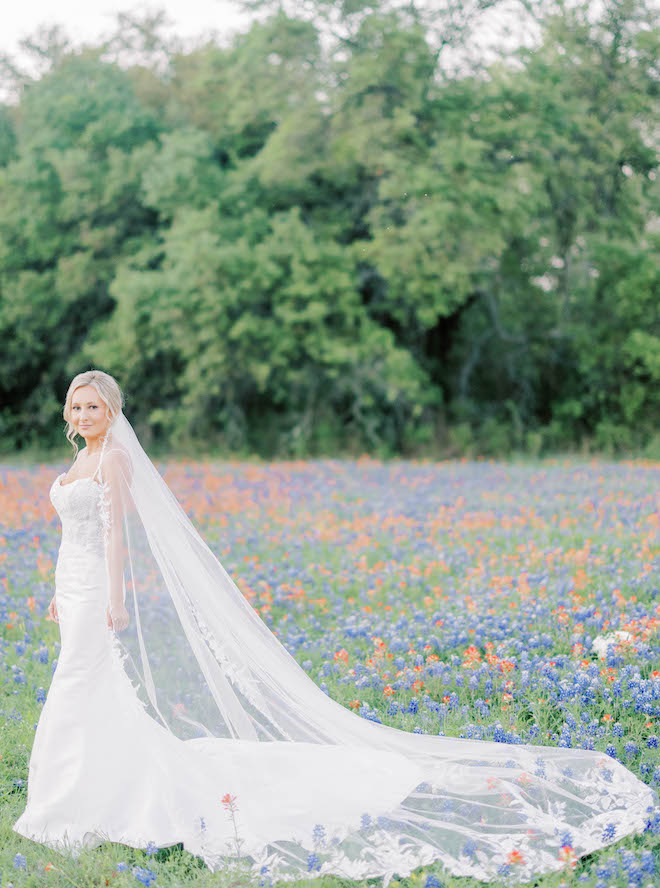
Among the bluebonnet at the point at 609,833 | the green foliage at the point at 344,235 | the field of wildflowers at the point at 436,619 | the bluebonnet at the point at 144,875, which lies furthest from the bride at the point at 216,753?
the green foliage at the point at 344,235

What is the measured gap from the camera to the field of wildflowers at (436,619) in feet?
14.5

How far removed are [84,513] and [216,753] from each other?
1.40 m

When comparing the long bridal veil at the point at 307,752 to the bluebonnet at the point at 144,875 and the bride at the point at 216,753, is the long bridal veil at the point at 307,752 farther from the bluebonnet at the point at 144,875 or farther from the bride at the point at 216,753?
the bluebonnet at the point at 144,875

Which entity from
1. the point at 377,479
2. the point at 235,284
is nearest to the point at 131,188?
the point at 235,284

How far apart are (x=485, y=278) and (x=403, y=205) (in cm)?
328

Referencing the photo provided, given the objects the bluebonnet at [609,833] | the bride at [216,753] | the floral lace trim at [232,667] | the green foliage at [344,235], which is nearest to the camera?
the bluebonnet at [609,833]

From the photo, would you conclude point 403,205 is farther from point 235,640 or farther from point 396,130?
point 235,640

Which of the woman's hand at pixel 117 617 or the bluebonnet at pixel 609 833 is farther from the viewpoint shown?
the woman's hand at pixel 117 617

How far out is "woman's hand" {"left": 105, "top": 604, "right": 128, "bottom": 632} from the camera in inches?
180

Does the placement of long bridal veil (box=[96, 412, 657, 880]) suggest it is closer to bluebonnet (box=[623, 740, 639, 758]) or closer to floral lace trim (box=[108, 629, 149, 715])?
floral lace trim (box=[108, 629, 149, 715])

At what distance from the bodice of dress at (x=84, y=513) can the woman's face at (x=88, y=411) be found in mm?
259

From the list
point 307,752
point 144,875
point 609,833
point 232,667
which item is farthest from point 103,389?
point 609,833

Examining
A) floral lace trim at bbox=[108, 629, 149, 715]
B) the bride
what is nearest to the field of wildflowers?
the bride

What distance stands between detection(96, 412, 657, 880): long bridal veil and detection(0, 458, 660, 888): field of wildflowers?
18 centimetres
